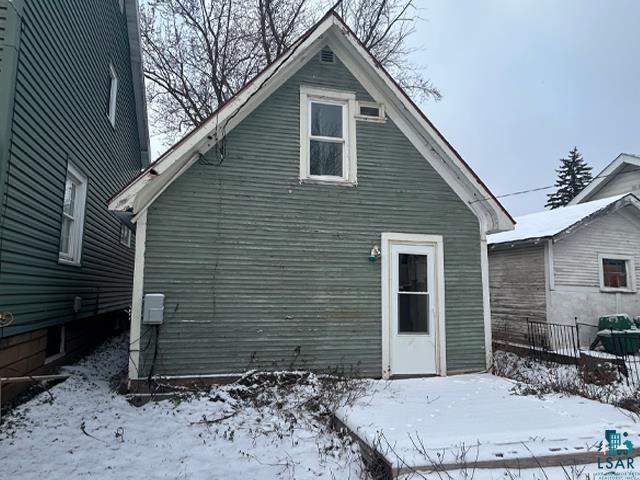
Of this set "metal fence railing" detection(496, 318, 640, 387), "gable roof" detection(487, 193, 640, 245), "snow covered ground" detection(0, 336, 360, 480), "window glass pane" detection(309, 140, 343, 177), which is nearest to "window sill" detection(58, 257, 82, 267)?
"snow covered ground" detection(0, 336, 360, 480)

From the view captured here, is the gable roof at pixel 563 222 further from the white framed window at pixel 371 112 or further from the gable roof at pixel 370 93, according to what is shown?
the white framed window at pixel 371 112

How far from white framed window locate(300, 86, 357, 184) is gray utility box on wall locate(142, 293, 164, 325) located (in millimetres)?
3151

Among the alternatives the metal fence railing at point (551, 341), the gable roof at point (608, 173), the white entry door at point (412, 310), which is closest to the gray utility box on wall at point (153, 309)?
the white entry door at point (412, 310)

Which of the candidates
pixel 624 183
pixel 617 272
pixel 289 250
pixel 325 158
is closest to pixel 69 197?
pixel 289 250

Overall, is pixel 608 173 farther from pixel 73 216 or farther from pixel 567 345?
pixel 73 216

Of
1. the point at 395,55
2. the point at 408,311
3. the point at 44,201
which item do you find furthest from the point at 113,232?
the point at 395,55

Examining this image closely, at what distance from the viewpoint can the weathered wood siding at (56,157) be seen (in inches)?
211

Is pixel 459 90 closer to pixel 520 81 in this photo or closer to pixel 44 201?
pixel 520 81

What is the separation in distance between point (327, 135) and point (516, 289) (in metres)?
8.02

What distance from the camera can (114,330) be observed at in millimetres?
11898

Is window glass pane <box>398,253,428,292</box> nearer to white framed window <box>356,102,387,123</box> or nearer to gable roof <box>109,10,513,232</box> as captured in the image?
gable roof <box>109,10,513,232</box>

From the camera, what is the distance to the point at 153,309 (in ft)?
20.1

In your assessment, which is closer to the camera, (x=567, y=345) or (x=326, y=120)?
(x=326, y=120)

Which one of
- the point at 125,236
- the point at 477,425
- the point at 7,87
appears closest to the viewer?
the point at 477,425
